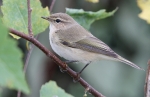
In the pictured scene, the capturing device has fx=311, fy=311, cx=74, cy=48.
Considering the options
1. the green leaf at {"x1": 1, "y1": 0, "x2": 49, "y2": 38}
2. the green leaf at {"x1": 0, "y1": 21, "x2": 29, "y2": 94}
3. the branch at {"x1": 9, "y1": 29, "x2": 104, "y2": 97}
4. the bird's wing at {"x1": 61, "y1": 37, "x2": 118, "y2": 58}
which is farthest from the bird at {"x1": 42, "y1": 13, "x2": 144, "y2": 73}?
the green leaf at {"x1": 0, "y1": 21, "x2": 29, "y2": 94}

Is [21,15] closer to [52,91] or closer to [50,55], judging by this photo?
[50,55]

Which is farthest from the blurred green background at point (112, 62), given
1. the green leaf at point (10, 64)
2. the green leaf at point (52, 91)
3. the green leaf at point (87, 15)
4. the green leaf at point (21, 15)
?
the green leaf at point (10, 64)

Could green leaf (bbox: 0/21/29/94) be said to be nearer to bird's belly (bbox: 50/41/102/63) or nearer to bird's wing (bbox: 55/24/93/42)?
bird's belly (bbox: 50/41/102/63)

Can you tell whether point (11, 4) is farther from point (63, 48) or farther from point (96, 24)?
point (96, 24)

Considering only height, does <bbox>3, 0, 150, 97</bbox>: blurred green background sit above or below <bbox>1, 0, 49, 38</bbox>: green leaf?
above

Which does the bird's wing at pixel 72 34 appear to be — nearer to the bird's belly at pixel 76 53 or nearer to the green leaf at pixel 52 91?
the bird's belly at pixel 76 53

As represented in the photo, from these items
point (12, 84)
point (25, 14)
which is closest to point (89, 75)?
point (25, 14)
